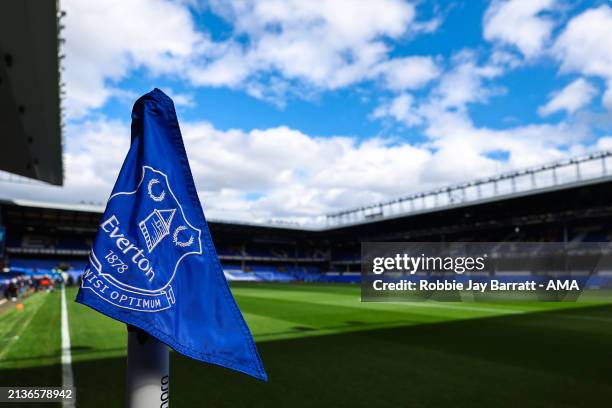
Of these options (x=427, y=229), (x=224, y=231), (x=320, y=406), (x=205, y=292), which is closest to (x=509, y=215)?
(x=427, y=229)

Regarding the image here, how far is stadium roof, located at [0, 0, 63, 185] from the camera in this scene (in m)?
13.7

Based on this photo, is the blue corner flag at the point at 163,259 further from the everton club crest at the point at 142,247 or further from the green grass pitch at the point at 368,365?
the green grass pitch at the point at 368,365

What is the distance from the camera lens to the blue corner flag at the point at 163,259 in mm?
1366

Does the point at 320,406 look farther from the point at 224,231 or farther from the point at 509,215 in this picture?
the point at 224,231

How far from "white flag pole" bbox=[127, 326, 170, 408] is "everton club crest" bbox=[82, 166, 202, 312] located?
13 cm

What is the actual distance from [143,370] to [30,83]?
21.5 meters

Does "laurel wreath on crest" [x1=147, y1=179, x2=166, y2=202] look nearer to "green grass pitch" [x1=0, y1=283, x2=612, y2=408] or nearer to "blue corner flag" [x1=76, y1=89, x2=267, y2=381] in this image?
"blue corner flag" [x1=76, y1=89, x2=267, y2=381]

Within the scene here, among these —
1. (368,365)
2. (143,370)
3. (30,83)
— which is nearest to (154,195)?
(143,370)

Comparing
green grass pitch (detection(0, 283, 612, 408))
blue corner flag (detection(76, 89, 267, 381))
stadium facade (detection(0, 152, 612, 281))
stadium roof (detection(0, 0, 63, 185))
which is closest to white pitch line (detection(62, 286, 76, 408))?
green grass pitch (detection(0, 283, 612, 408))

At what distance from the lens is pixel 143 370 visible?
142 cm

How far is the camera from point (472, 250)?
185 feet

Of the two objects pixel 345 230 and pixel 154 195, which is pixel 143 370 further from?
pixel 345 230

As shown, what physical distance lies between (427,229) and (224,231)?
32.8 m

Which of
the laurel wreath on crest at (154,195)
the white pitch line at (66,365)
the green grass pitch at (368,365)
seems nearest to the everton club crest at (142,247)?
the laurel wreath on crest at (154,195)
